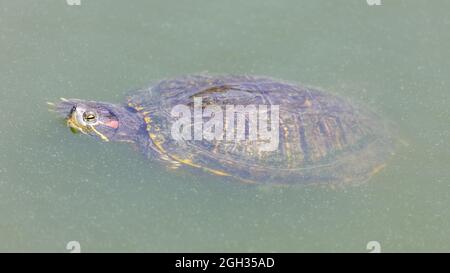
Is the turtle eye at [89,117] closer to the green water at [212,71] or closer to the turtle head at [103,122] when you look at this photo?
the turtle head at [103,122]

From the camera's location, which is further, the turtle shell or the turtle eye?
the turtle eye

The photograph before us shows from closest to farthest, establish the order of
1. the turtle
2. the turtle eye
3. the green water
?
the green water < the turtle < the turtle eye

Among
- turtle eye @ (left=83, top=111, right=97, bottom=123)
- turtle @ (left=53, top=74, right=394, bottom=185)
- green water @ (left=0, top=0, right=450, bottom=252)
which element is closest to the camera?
green water @ (left=0, top=0, right=450, bottom=252)

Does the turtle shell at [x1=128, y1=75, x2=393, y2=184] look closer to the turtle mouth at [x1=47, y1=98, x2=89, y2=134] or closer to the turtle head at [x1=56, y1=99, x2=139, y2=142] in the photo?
the turtle head at [x1=56, y1=99, x2=139, y2=142]

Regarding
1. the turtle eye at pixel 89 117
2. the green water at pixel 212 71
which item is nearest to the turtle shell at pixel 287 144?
the green water at pixel 212 71

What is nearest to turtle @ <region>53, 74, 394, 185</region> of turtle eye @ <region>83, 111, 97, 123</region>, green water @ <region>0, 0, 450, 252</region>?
turtle eye @ <region>83, 111, 97, 123</region>

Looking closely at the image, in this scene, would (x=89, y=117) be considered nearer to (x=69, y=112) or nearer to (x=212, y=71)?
(x=69, y=112)
